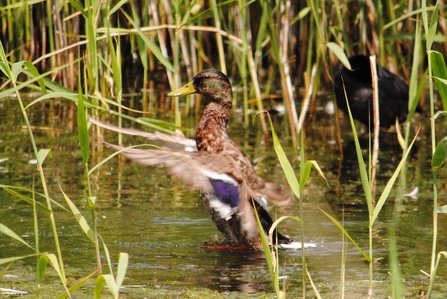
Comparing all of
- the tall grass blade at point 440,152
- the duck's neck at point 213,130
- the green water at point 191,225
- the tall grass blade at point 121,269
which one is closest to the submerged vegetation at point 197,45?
the green water at point 191,225

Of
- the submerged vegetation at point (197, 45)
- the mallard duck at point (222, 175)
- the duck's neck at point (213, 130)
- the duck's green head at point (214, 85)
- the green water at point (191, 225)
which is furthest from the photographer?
the submerged vegetation at point (197, 45)

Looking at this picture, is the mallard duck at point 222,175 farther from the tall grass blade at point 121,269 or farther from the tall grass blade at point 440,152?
the tall grass blade at point 121,269

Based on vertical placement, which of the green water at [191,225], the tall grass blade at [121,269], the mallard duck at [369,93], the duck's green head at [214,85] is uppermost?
the duck's green head at [214,85]

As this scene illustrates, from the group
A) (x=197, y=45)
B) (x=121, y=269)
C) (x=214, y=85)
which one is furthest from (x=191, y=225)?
(x=197, y=45)

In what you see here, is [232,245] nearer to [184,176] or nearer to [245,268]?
[245,268]

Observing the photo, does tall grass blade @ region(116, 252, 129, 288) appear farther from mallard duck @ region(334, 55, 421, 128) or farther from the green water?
mallard duck @ region(334, 55, 421, 128)

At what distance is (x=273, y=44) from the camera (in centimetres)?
621

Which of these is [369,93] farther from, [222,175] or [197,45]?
[222,175]

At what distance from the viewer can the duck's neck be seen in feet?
16.0

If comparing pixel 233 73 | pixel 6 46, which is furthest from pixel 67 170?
pixel 233 73

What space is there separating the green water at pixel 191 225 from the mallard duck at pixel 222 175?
162mm

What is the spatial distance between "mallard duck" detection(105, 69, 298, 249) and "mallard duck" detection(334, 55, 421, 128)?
2.94 metres

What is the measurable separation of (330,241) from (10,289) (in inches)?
75.4

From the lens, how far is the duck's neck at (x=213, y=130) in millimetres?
4879
